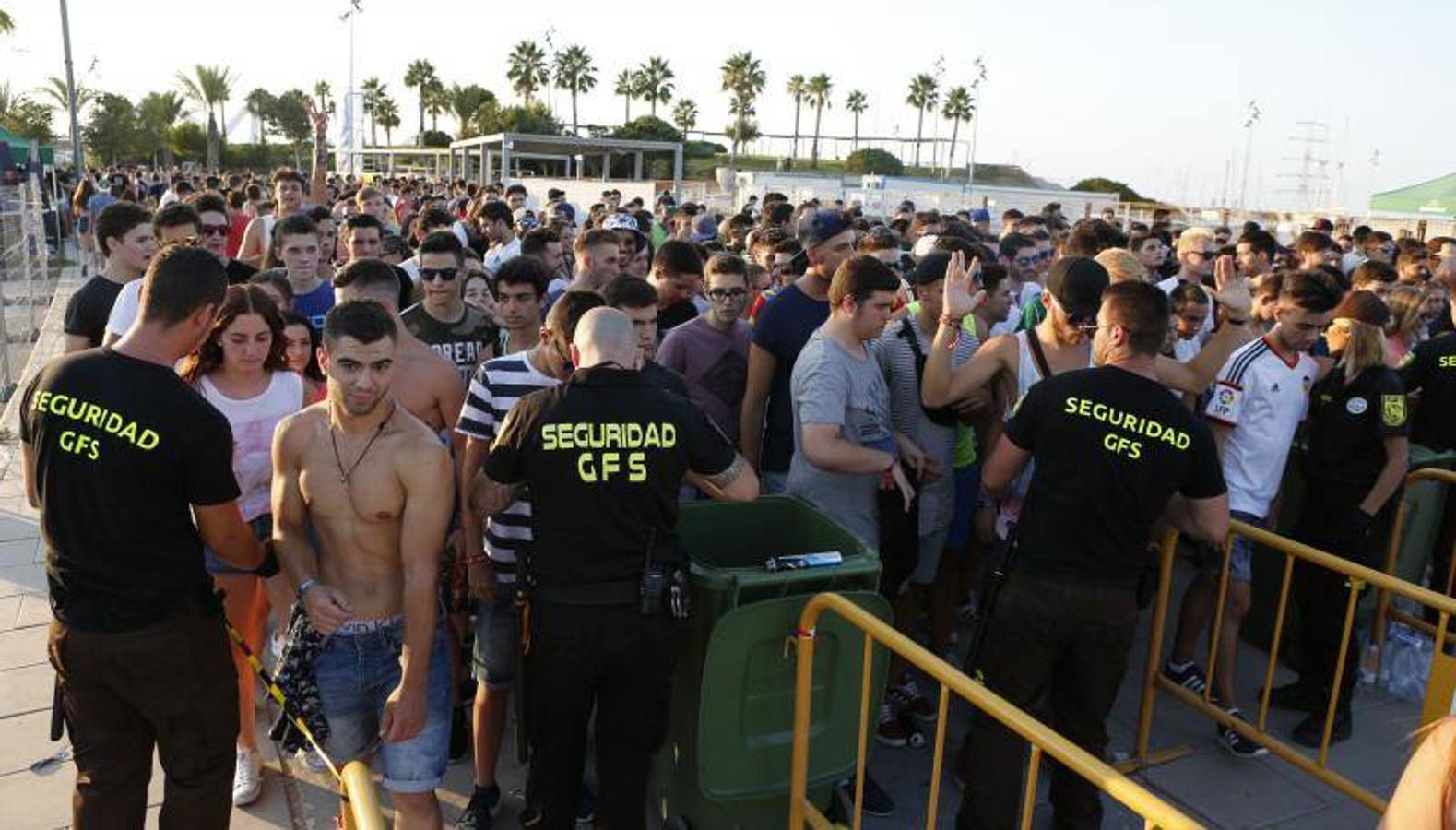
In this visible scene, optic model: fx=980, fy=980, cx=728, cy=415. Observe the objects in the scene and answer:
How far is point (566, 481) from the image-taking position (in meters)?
3.00

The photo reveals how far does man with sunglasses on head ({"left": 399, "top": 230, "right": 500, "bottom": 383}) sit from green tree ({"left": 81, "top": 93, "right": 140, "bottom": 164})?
2659 inches

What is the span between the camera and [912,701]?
15.6ft

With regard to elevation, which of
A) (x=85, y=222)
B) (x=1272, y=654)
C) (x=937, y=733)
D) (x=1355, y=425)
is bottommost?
(x=1272, y=654)

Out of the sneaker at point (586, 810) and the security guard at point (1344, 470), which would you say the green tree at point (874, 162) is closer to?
the security guard at point (1344, 470)

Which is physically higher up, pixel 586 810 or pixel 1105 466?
pixel 1105 466

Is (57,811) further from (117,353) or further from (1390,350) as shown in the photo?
(1390,350)

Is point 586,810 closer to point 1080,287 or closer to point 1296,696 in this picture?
point 1080,287

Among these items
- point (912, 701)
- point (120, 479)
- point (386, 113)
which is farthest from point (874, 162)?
point (120, 479)

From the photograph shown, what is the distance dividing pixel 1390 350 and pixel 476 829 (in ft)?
19.2

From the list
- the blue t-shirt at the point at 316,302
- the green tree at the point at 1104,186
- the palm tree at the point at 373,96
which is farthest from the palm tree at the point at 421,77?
the blue t-shirt at the point at 316,302

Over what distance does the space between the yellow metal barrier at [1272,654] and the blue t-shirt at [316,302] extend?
4.81 m

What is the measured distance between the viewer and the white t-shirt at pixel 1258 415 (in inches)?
184

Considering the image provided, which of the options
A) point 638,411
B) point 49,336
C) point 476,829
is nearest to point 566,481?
point 638,411

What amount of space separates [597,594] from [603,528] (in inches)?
8.5
